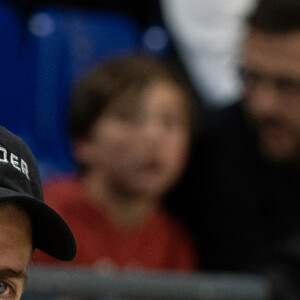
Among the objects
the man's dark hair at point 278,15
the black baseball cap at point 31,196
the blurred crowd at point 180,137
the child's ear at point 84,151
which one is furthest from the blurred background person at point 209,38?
the black baseball cap at point 31,196

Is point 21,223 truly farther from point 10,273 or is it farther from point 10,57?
point 10,57

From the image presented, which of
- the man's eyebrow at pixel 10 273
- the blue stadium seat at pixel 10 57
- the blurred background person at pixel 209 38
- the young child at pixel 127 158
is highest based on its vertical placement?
the blurred background person at pixel 209 38

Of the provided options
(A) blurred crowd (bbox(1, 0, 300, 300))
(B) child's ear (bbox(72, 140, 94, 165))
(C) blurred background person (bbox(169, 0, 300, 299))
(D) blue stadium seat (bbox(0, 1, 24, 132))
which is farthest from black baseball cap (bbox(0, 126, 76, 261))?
(D) blue stadium seat (bbox(0, 1, 24, 132))

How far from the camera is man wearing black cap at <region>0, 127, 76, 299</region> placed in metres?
1.59

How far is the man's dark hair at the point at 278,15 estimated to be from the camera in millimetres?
3354

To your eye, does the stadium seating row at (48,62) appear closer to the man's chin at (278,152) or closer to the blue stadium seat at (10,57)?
the blue stadium seat at (10,57)

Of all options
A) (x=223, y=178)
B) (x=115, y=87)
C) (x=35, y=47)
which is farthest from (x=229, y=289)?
(x=35, y=47)

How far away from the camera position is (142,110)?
309 centimetres

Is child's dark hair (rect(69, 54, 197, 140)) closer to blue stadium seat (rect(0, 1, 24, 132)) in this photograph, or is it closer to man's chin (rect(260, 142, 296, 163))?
man's chin (rect(260, 142, 296, 163))

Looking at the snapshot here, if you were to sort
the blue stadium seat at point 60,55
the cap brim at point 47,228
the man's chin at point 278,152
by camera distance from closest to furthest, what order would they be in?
the cap brim at point 47,228 → the man's chin at point 278,152 → the blue stadium seat at point 60,55

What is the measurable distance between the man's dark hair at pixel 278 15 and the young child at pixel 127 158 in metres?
0.50

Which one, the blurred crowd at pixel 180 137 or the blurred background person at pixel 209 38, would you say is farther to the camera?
the blurred background person at pixel 209 38

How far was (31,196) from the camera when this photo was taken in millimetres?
1569

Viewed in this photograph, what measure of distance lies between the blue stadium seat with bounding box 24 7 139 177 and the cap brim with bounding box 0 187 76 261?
1.86 meters
